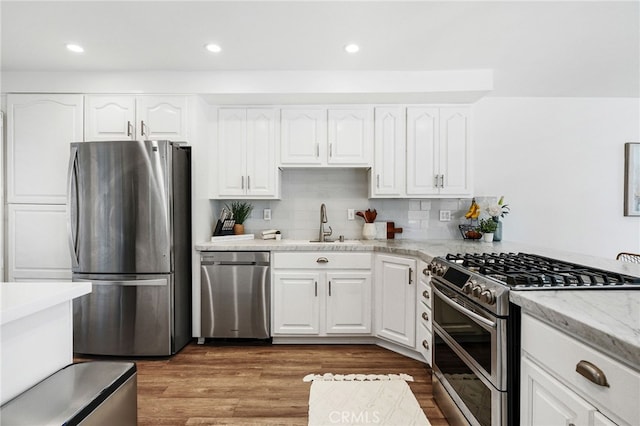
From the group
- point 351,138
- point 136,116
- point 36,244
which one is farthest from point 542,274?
point 36,244

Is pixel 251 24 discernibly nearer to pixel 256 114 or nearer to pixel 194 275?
pixel 256 114

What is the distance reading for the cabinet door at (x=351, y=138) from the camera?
3127mm

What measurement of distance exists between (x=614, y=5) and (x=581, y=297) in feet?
6.33

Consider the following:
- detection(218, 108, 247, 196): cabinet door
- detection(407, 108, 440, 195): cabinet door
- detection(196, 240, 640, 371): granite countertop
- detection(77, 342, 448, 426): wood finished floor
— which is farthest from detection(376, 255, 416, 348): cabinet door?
detection(218, 108, 247, 196): cabinet door

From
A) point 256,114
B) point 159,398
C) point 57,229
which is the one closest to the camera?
point 159,398

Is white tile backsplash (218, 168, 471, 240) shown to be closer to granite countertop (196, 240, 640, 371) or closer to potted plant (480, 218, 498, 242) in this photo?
potted plant (480, 218, 498, 242)

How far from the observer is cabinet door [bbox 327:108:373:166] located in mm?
3127

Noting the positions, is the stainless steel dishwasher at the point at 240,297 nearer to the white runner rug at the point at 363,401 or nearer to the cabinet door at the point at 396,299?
the white runner rug at the point at 363,401

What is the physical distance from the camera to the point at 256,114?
314 cm

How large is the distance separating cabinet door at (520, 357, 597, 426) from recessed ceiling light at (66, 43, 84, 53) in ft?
11.3

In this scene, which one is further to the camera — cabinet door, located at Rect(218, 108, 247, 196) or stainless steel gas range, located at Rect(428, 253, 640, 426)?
cabinet door, located at Rect(218, 108, 247, 196)

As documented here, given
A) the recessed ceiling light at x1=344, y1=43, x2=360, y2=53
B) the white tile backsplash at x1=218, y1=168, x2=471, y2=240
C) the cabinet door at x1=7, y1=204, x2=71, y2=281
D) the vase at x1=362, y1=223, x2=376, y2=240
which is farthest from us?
the white tile backsplash at x1=218, y1=168, x2=471, y2=240

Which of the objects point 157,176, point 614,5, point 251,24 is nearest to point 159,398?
point 157,176

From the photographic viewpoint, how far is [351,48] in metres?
2.42
